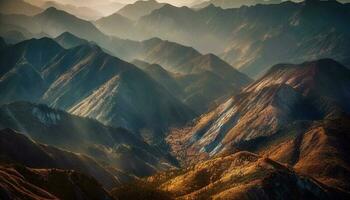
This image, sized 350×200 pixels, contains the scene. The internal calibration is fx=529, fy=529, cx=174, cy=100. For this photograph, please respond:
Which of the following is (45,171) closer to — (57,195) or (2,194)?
(57,195)

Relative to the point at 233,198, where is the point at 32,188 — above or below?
above

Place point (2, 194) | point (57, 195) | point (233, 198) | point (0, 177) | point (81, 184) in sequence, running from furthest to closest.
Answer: point (233, 198) < point (81, 184) < point (57, 195) < point (0, 177) < point (2, 194)

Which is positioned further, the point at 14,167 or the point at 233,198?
the point at 233,198

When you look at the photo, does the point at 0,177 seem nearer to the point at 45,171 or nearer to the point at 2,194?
the point at 2,194

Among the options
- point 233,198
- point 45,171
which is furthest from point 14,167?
point 233,198

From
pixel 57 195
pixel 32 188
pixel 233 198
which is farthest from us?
pixel 233 198

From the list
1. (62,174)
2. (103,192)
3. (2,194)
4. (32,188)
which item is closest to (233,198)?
(103,192)
